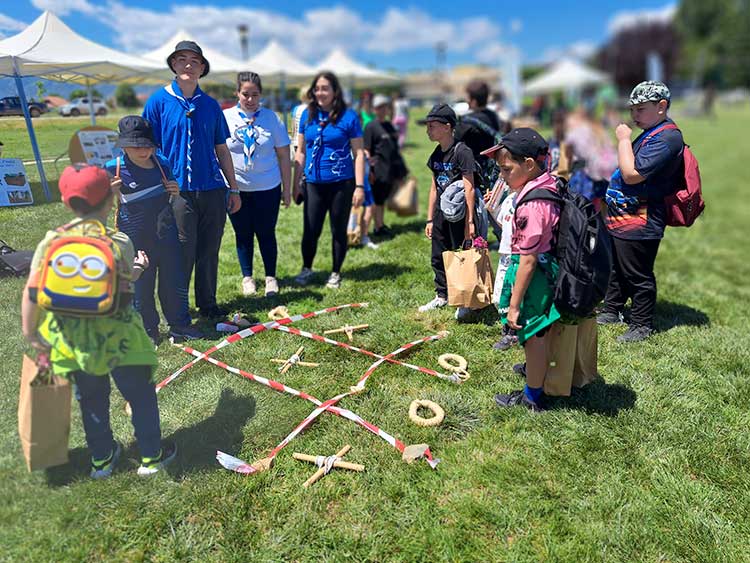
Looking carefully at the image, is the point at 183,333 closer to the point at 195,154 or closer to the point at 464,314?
the point at 195,154

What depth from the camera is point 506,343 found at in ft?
15.1

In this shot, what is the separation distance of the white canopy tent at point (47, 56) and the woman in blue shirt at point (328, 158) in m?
2.07

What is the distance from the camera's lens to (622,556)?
2.60 meters

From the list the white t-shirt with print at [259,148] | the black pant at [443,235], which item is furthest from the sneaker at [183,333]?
the black pant at [443,235]

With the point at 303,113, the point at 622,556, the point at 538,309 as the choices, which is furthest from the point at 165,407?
the point at 303,113

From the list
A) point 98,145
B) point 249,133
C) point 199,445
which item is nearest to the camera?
point 199,445

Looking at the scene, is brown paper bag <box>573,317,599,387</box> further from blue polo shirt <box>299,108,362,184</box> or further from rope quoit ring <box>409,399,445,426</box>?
blue polo shirt <box>299,108,362,184</box>

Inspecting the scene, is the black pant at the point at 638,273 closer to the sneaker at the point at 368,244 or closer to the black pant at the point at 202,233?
the sneaker at the point at 368,244

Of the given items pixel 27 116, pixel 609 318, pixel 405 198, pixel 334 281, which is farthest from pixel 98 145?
pixel 405 198

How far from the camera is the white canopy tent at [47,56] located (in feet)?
10.8

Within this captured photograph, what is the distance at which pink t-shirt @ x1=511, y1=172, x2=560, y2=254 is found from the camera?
2998mm

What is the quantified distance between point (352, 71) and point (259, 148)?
16.2 meters

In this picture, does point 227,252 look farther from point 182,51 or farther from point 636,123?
point 636,123

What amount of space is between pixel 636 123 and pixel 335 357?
3.31 m
